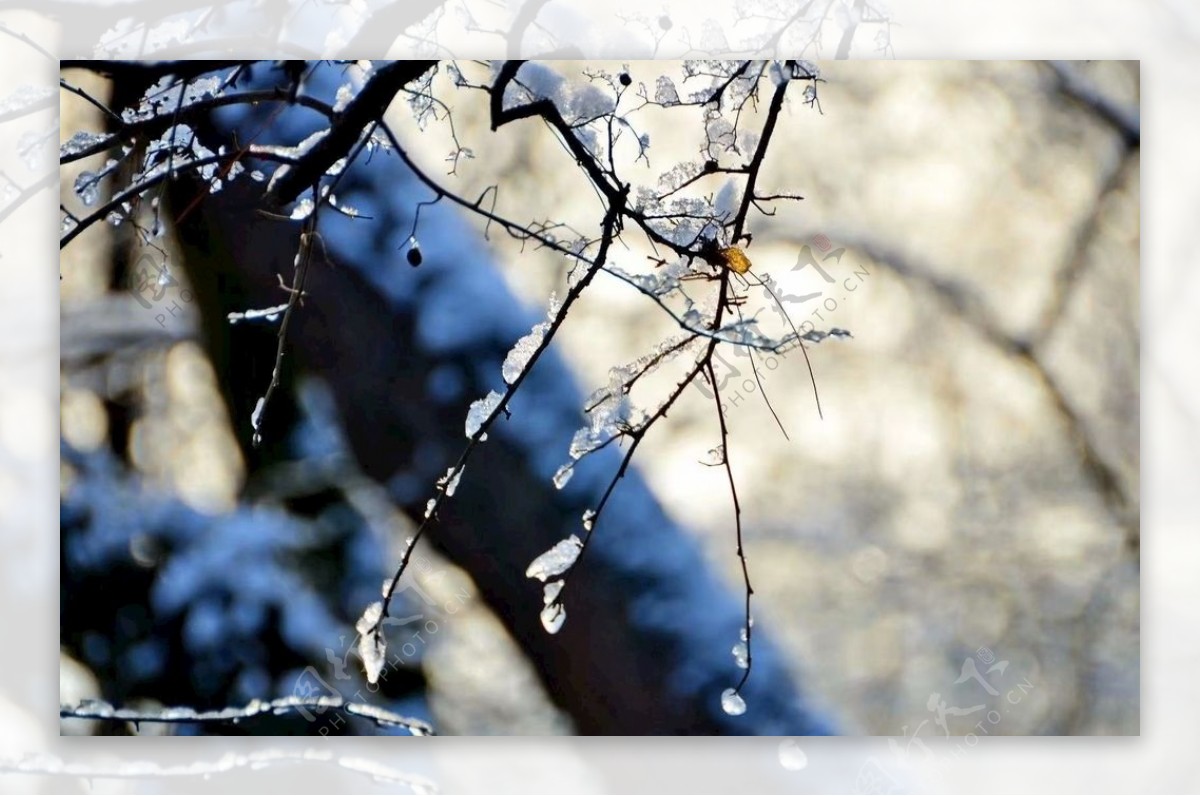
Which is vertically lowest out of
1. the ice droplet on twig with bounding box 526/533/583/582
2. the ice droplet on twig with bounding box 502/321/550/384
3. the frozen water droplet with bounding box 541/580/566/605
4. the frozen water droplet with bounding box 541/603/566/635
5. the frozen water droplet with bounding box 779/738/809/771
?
the frozen water droplet with bounding box 779/738/809/771

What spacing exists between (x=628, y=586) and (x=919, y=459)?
502 millimetres

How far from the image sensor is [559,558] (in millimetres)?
2078

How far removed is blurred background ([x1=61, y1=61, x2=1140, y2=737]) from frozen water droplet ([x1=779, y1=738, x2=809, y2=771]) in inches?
3.3

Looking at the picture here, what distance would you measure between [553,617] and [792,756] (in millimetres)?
446

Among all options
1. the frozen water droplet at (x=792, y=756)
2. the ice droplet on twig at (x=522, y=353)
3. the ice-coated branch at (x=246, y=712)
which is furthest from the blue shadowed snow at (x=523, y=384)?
the ice-coated branch at (x=246, y=712)

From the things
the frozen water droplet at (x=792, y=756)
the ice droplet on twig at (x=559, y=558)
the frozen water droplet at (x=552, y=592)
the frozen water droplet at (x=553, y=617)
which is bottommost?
the frozen water droplet at (x=792, y=756)

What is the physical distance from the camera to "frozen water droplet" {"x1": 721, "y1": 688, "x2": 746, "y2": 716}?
2.09 metres

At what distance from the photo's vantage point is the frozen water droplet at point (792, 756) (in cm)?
211

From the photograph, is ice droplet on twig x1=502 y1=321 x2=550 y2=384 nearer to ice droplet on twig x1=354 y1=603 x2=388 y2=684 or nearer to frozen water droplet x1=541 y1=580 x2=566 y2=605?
frozen water droplet x1=541 y1=580 x2=566 y2=605

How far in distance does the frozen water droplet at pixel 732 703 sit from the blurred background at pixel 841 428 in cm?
10

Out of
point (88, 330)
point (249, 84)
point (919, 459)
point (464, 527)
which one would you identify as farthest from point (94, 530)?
point (919, 459)

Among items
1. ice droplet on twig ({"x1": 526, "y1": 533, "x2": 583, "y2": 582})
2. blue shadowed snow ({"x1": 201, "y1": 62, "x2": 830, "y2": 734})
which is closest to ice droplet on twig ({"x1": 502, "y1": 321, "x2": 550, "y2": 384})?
blue shadowed snow ({"x1": 201, "y1": 62, "x2": 830, "y2": 734})

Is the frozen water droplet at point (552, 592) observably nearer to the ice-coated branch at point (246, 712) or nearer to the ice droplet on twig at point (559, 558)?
the ice droplet on twig at point (559, 558)

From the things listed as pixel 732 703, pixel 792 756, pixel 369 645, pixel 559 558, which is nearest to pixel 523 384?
pixel 559 558
